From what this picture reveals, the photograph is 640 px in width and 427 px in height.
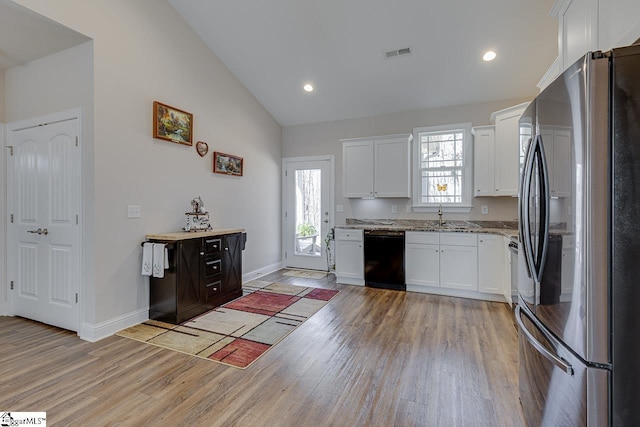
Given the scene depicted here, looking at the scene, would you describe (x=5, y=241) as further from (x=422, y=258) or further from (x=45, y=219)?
(x=422, y=258)

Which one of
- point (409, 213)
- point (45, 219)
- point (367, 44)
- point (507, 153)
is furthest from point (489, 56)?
point (45, 219)

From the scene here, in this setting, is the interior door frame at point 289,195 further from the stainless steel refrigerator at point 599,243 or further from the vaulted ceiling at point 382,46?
the stainless steel refrigerator at point 599,243

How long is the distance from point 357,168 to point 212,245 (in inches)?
104

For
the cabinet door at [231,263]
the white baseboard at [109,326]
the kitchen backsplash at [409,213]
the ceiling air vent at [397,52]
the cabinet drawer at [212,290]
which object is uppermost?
the ceiling air vent at [397,52]

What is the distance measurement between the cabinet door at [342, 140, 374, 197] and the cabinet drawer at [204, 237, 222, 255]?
2.32m

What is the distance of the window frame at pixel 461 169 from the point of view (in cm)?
459

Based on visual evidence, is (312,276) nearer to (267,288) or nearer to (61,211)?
(267,288)

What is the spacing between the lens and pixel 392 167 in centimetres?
483

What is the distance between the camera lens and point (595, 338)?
43.3 inches

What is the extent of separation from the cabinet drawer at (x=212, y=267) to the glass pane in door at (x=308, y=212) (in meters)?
2.33

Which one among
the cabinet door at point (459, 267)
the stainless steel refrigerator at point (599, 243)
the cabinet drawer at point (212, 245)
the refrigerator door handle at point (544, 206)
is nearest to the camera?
the stainless steel refrigerator at point (599, 243)

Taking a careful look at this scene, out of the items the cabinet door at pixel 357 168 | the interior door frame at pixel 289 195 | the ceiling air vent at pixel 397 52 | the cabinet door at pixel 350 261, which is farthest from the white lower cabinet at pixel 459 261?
the ceiling air vent at pixel 397 52

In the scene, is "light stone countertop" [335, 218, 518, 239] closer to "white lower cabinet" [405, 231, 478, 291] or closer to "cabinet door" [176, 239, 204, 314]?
"white lower cabinet" [405, 231, 478, 291]

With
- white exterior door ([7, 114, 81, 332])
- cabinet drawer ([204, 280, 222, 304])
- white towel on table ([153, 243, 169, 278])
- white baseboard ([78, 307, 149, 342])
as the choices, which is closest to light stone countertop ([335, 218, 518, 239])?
cabinet drawer ([204, 280, 222, 304])
